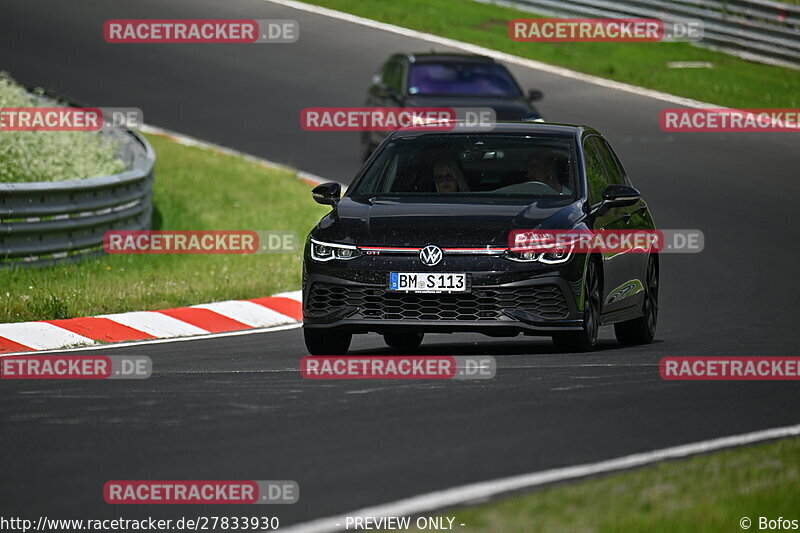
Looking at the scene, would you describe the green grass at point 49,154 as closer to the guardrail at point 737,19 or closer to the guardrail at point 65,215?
the guardrail at point 65,215

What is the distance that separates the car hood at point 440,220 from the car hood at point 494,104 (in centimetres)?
1030

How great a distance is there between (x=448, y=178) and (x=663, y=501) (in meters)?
5.69

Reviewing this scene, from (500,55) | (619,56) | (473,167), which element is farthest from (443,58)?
(473,167)

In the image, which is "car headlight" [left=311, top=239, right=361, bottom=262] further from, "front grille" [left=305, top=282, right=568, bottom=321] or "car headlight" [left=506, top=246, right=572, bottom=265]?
"car headlight" [left=506, top=246, right=572, bottom=265]

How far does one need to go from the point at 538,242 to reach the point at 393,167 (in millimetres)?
1681

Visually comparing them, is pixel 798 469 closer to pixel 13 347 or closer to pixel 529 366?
pixel 529 366

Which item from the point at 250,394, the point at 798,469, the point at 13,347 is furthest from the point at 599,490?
the point at 13,347

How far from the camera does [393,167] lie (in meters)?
11.8

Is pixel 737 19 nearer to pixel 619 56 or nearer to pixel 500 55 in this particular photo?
pixel 619 56

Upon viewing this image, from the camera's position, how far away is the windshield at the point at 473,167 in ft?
38.1

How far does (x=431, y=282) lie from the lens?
34.2ft

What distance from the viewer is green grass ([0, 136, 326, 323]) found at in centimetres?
1408

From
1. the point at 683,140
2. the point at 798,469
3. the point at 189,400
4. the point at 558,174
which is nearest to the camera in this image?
the point at 798,469

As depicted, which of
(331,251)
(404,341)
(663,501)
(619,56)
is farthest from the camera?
(619,56)
